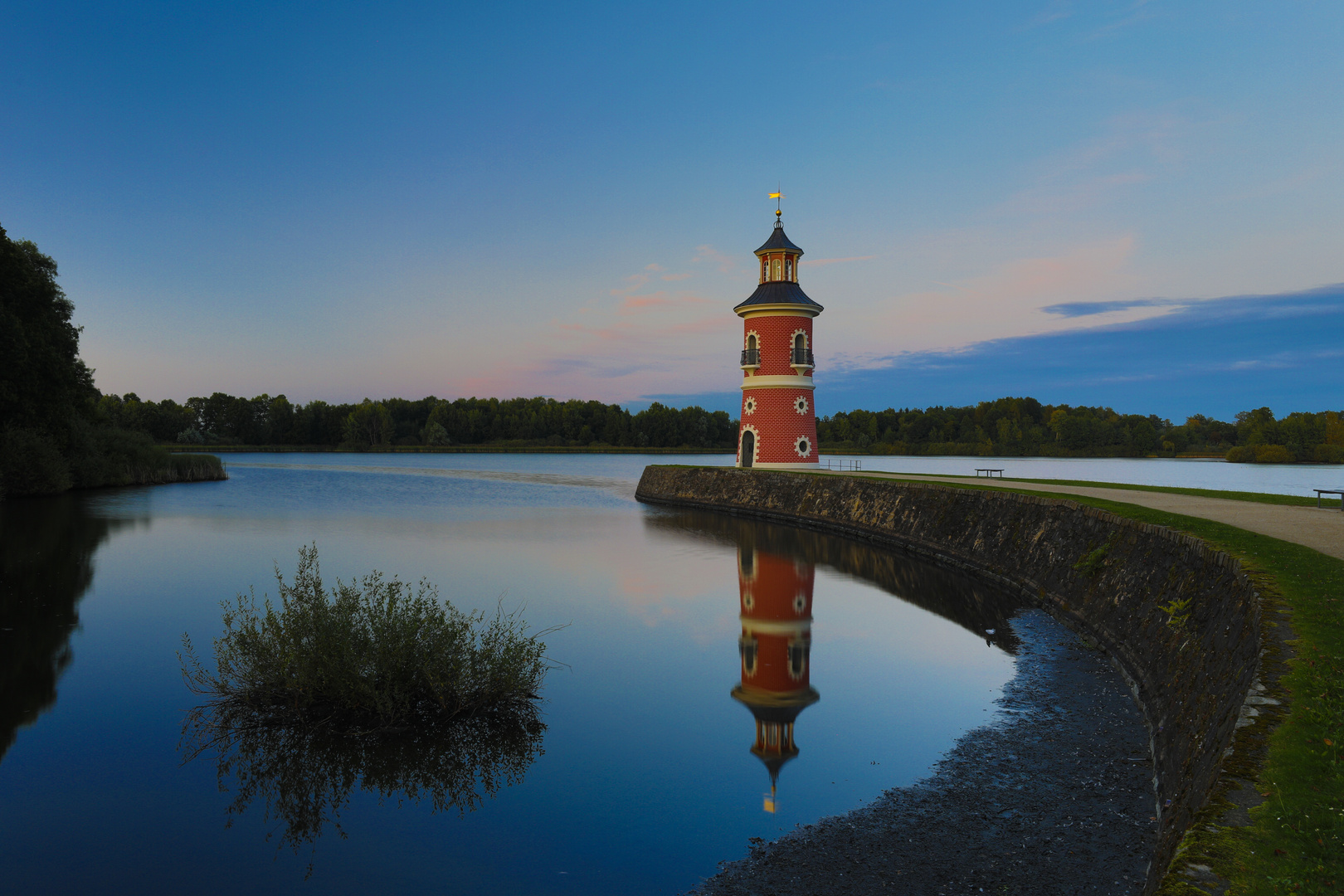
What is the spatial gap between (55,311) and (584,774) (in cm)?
4278

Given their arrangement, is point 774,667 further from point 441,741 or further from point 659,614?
point 441,741

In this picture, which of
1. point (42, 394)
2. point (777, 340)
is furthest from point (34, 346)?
point (777, 340)

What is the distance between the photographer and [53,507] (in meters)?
33.5

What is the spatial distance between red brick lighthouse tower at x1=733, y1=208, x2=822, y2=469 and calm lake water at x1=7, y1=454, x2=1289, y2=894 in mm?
13067

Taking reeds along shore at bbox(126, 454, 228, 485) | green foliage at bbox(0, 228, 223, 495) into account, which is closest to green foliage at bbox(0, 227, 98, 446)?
green foliage at bbox(0, 228, 223, 495)

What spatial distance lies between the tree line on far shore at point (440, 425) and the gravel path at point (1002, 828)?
131 m

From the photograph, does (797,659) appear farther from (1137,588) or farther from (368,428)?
(368,428)

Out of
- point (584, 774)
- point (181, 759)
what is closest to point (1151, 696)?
point (584, 774)

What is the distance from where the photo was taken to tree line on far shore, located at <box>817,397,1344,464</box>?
→ 409ft

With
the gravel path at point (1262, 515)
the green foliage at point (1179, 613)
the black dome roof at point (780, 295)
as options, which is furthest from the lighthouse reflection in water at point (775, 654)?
the black dome roof at point (780, 295)

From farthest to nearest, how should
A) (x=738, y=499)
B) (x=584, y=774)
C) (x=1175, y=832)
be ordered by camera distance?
(x=738, y=499) < (x=584, y=774) < (x=1175, y=832)

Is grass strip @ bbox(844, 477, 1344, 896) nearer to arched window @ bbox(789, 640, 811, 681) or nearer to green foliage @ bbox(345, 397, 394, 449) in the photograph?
arched window @ bbox(789, 640, 811, 681)

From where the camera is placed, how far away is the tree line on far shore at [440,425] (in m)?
138

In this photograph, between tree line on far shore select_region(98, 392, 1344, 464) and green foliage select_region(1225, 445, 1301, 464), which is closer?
green foliage select_region(1225, 445, 1301, 464)
